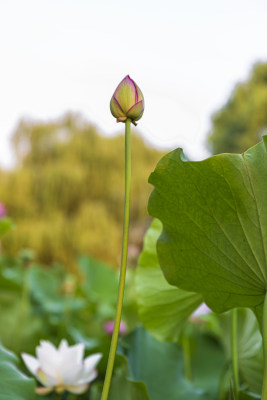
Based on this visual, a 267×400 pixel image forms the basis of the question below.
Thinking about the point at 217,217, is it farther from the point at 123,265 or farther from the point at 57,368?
the point at 57,368

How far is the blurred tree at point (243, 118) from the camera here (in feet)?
29.9

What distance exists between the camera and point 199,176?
30cm

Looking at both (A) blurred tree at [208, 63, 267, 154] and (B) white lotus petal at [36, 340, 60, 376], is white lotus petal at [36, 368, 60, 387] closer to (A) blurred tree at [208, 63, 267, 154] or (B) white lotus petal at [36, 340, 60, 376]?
(B) white lotus petal at [36, 340, 60, 376]

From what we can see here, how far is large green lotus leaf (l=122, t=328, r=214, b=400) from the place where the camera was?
471 millimetres

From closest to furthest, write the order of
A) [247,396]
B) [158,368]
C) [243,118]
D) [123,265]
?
[123,265] → [247,396] → [158,368] → [243,118]

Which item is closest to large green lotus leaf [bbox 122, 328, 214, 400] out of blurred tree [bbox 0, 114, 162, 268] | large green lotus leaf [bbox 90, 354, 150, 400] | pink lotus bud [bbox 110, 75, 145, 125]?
large green lotus leaf [bbox 90, 354, 150, 400]

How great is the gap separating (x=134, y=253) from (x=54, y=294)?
0.28m

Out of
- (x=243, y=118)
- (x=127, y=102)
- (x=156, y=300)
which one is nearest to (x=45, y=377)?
(x=156, y=300)

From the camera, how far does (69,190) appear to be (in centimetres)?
600

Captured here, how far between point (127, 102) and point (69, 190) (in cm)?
580

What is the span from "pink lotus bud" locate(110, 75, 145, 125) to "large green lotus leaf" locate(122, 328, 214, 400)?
30 centimetres

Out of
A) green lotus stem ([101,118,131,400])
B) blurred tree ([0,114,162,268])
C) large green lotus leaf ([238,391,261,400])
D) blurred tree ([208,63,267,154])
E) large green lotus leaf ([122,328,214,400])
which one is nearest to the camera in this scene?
green lotus stem ([101,118,131,400])

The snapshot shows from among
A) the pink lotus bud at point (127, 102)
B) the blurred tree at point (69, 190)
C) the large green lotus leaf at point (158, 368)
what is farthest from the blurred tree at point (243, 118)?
the pink lotus bud at point (127, 102)

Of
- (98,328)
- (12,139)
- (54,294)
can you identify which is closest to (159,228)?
(98,328)
